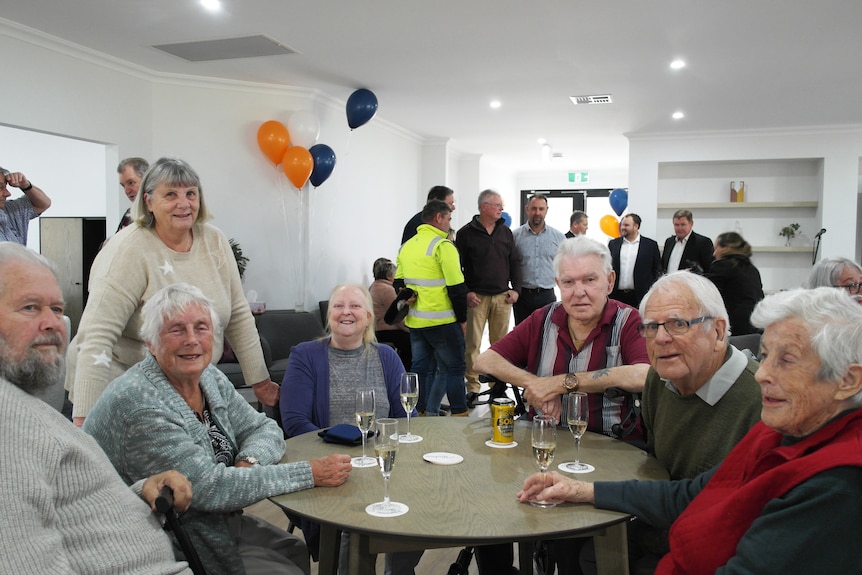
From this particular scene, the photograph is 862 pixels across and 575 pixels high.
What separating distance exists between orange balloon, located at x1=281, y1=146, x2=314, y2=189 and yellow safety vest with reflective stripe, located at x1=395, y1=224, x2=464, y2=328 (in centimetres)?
187

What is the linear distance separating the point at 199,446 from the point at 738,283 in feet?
14.1

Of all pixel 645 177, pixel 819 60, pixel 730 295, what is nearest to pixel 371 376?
pixel 730 295

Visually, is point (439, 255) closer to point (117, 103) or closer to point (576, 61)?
point (576, 61)

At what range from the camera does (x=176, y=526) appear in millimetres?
1647

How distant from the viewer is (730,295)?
504 cm

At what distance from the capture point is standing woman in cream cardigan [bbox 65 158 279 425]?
226cm

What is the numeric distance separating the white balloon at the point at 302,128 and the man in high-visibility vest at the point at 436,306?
197 cm

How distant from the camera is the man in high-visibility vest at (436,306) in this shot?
5102 millimetres

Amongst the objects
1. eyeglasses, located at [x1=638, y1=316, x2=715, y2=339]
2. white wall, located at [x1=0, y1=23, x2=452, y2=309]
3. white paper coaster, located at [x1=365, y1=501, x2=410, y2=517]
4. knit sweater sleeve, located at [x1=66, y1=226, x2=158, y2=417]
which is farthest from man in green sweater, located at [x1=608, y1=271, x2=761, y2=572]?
white wall, located at [x1=0, y1=23, x2=452, y2=309]

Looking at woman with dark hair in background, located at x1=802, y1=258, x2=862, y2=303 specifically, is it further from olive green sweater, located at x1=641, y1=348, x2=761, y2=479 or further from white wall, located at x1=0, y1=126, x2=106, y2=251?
white wall, located at x1=0, y1=126, x2=106, y2=251

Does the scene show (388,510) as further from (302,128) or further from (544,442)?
(302,128)

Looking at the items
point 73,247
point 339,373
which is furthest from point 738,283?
point 73,247

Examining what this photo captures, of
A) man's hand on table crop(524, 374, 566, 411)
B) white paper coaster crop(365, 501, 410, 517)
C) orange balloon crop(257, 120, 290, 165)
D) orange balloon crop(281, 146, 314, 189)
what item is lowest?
white paper coaster crop(365, 501, 410, 517)

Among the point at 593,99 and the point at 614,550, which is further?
the point at 593,99
